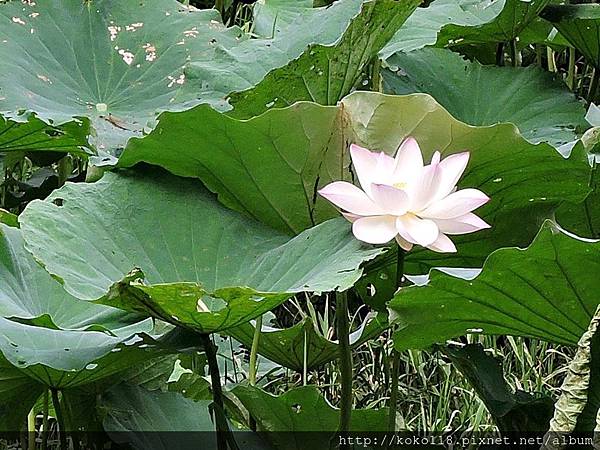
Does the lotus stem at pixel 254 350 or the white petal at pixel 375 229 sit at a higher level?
the white petal at pixel 375 229

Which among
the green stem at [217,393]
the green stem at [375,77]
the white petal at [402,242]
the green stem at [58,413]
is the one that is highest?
the white petal at [402,242]

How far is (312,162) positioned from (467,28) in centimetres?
66

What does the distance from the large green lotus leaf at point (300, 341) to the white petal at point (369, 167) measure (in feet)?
0.88

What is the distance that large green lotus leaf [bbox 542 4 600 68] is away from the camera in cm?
155

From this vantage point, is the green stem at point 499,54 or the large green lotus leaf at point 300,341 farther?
the green stem at point 499,54

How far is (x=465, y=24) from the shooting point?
1569 mm

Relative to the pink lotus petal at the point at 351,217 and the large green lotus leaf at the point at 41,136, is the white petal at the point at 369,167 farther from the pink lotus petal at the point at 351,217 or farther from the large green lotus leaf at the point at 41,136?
the large green lotus leaf at the point at 41,136

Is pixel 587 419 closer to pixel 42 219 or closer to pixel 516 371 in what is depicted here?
pixel 42 219

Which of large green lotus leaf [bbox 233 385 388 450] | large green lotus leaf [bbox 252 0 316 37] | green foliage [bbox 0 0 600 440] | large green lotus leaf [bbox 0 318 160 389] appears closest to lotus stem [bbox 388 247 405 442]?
green foliage [bbox 0 0 600 440]

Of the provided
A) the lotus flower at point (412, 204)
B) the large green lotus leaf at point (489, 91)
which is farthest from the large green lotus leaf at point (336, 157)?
the large green lotus leaf at point (489, 91)

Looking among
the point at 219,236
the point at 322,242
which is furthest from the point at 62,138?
the point at 322,242

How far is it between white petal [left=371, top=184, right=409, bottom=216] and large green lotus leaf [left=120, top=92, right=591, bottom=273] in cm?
15

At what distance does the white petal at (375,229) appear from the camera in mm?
786

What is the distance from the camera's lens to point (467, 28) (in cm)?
150
